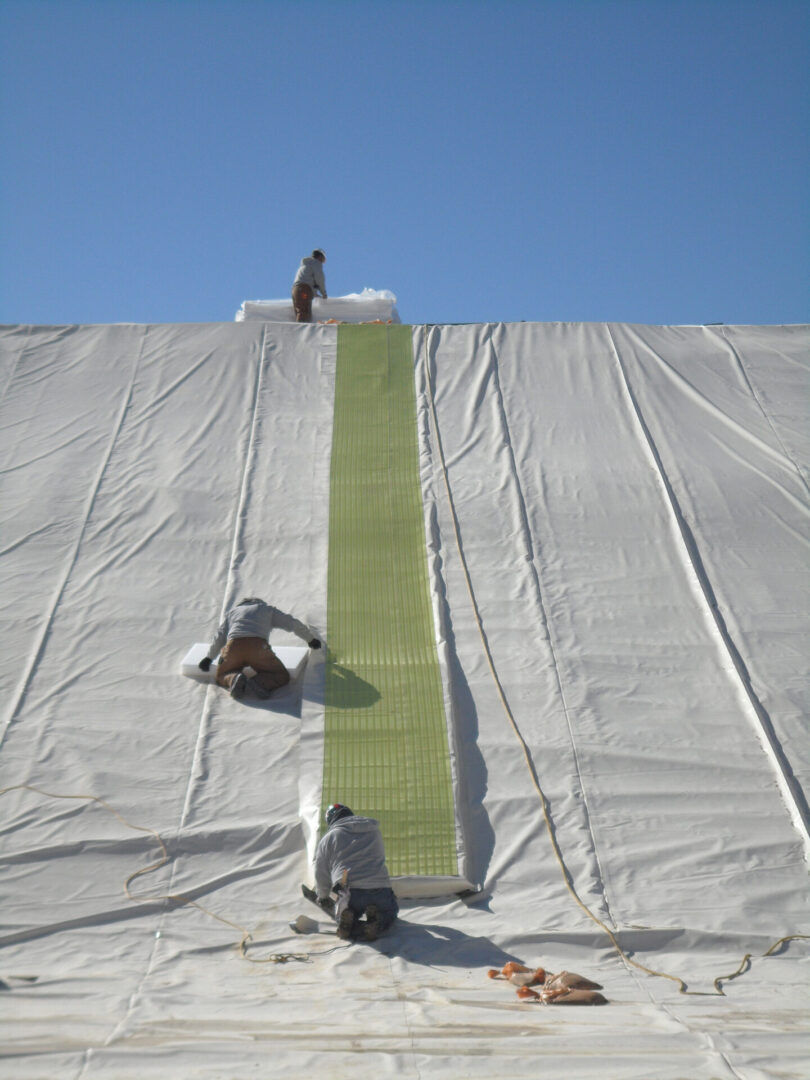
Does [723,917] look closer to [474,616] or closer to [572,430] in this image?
[474,616]

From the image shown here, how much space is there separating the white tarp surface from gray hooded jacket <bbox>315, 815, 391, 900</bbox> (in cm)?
24

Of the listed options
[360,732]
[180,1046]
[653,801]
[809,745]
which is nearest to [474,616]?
[360,732]

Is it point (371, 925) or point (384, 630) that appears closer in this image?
point (371, 925)

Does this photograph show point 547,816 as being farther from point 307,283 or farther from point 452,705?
point 307,283

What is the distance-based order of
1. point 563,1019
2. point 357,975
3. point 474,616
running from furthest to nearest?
point 474,616 → point 357,975 → point 563,1019

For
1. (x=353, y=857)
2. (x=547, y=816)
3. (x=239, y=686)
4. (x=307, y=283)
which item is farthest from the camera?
(x=307, y=283)

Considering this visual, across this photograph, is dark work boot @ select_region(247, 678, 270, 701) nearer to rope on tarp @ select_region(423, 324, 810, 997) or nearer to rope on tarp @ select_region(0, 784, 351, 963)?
rope on tarp @ select_region(0, 784, 351, 963)

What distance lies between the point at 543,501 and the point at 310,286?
166 inches

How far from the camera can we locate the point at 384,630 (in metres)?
5.55

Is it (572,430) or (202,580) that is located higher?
(572,430)

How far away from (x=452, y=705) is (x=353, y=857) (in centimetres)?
141

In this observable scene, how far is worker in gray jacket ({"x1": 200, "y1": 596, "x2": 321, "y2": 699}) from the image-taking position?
16.6ft

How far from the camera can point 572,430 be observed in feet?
23.3

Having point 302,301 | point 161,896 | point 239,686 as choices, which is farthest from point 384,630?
point 302,301
